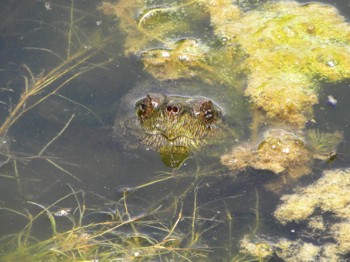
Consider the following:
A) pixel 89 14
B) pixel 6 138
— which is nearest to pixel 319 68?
pixel 89 14

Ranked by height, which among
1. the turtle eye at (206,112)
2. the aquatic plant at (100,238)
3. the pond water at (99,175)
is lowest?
the aquatic plant at (100,238)

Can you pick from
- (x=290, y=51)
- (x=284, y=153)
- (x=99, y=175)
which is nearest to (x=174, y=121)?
(x=99, y=175)

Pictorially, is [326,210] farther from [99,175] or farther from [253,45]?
[253,45]

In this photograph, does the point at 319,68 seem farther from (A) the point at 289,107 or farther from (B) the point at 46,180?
(B) the point at 46,180

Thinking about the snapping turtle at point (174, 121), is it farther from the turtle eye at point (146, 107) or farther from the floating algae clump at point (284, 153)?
the floating algae clump at point (284, 153)

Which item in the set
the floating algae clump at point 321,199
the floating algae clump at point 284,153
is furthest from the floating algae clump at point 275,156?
the floating algae clump at point 321,199

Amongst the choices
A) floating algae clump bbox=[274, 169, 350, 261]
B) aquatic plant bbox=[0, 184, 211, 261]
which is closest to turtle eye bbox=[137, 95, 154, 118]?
aquatic plant bbox=[0, 184, 211, 261]

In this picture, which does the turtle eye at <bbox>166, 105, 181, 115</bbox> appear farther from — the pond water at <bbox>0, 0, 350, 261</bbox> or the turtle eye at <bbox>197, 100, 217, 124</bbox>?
the pond water at <bbox>0, 0, 350, 261</bbox>
